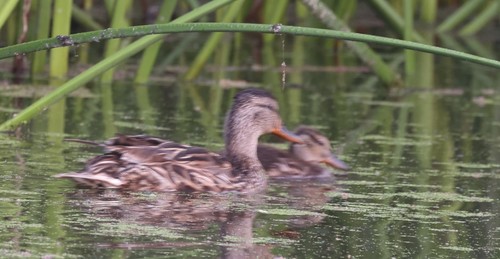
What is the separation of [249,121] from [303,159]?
Result: 1.81ft

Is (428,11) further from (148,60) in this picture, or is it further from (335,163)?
(335,163)

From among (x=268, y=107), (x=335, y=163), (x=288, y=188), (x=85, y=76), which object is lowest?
(x=288, y=188)

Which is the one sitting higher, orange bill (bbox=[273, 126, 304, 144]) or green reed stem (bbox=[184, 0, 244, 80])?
green reed stem (bbox=[184, 0, 244, 80])

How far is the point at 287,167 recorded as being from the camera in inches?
280

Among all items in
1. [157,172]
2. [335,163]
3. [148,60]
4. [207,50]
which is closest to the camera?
[157,172]

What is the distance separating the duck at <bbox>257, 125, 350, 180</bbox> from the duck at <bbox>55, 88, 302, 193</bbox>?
31 centimetres

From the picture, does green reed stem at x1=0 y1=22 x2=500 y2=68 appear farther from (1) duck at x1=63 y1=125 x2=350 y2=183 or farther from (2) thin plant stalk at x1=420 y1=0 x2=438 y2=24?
(2) thin plant stalk at x1=420 y1=0 x2=438 y2=24

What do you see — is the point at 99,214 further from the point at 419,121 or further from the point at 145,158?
the point at 419,121

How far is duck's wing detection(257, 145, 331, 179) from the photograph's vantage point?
707cm

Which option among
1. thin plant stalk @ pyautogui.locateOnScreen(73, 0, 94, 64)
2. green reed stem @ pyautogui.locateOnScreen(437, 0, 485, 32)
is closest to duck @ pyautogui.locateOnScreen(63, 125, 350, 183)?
thin plant stalk @ pyautogui.locateOnScreen(73, 0, 94, 64)

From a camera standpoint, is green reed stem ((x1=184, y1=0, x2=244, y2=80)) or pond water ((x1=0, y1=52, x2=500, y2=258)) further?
green reed stem ((x1=184, y1=0, x2=244, y2=80))

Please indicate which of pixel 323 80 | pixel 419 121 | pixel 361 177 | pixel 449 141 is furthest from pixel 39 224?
pixel 323 80

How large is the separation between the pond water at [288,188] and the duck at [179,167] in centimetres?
12

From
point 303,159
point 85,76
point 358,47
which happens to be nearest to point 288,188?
point 303,159
